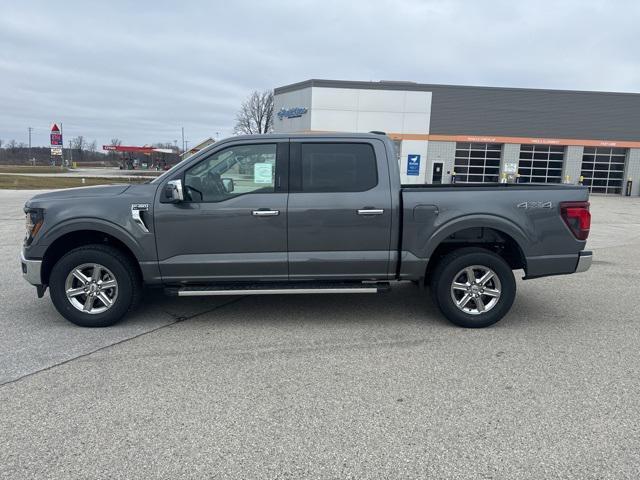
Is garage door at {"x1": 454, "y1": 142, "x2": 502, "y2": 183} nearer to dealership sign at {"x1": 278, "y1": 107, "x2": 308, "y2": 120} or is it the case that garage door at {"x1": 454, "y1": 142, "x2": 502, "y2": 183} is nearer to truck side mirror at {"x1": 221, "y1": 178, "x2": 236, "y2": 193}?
dealership sign at {"x1": 278, "y1": 107, "x2": 308, "y2": 120}

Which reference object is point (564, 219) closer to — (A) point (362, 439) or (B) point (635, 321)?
(B) point (635, 321)

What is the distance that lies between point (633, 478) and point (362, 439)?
150cm

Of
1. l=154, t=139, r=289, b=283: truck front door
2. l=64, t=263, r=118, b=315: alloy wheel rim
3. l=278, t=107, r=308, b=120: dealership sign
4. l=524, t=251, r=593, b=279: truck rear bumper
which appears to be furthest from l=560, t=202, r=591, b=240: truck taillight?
l=278, t=107, r=308, b=120: dealership sign

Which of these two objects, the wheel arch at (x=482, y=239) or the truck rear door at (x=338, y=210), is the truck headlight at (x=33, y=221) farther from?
the wheel arch at (x=482, y=239)

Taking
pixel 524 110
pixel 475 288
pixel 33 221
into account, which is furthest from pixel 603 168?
pixel 33 221

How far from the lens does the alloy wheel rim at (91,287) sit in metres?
4.95

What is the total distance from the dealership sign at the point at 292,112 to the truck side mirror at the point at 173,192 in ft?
94.1

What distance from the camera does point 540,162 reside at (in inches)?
1303

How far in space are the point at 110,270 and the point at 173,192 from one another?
3.46 ft

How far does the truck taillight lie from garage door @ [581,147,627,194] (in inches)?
1266

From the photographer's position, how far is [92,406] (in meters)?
3.43

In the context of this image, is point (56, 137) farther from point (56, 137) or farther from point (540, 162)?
point (540, 162)

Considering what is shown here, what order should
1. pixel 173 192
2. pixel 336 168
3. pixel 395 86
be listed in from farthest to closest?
Result: 1. pixel 395 86
2. pixel 336 168
3. pixel 173 192

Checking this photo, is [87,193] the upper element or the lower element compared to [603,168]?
lower
